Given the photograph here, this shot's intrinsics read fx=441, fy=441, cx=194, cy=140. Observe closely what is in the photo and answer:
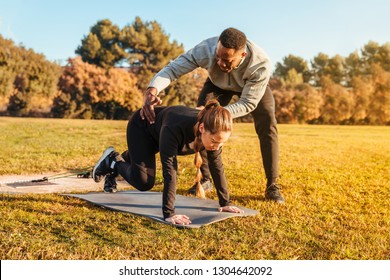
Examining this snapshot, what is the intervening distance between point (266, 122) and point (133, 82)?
2594cm

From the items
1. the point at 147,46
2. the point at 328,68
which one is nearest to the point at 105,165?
the point at 147,46

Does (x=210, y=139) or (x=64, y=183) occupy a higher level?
(x=210, y=139)

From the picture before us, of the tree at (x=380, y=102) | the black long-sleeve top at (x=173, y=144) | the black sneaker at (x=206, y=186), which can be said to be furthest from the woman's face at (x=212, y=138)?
the tree at (x=380, y=102)

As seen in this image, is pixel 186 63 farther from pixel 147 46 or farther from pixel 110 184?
pixel 147 46

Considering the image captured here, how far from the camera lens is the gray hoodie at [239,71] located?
11.9 feet

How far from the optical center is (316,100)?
2777 cm

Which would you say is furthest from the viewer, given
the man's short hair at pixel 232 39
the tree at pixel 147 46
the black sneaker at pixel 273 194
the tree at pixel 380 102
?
the tree at pixel 147 46

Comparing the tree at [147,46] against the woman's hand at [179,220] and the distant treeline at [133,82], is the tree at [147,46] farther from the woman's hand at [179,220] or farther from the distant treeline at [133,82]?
the woman's hand at [179,220]

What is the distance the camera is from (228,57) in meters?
3.41

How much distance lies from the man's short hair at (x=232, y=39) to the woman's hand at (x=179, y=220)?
1.31 m

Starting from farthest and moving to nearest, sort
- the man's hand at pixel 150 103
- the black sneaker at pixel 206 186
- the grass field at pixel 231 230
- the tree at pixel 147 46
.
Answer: the tree at pixel 147 46, the black sneaker at pixel 206 186, the man's hand at pixel 150 103, the grass field at pixel 231 230
